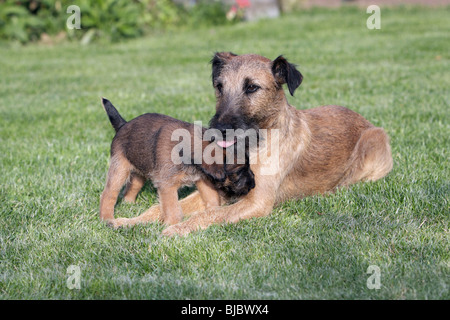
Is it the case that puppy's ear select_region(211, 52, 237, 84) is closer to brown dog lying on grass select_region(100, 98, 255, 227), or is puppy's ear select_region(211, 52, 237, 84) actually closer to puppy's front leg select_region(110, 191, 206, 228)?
brown dog lying on grass select_region(100, 98, 255, 227)

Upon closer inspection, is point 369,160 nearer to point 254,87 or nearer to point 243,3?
point 254,87

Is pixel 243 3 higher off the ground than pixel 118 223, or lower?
higher

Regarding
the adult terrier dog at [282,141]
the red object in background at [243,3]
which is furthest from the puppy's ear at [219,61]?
the red object in background at [243,3]

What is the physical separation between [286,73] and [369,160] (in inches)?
50.2

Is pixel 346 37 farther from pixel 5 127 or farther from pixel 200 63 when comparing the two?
pixel 5 127

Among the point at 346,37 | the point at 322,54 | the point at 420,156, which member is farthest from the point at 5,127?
the point at 346,37

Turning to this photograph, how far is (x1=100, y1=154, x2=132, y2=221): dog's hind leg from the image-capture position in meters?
4.77

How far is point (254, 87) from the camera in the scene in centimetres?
475

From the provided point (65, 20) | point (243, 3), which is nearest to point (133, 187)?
point (65, 20)

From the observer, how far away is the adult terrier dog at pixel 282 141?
15.1 ft

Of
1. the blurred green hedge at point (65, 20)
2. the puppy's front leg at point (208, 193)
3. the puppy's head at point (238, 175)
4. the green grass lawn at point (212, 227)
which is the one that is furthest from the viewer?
the blurred green hedge at point (65, 20)

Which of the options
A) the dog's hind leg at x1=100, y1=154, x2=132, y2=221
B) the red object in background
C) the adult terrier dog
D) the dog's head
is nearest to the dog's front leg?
the adult terrier dog

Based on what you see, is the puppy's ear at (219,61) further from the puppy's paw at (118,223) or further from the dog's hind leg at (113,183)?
the puppy's paw at (118,223)

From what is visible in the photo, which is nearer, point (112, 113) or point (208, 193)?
point (208, 193)
